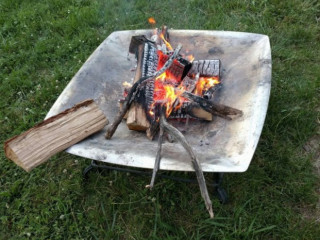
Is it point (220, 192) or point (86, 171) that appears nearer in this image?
point (220, 192)

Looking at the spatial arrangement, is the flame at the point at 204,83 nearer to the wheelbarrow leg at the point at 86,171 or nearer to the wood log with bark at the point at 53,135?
the wood log with bark at the point at 53,135

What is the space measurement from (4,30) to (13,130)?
1.68 metres

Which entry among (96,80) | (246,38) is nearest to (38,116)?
(96,80)

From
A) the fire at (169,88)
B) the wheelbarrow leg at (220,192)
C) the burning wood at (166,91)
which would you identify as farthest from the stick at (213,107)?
the wheelbarrow leg at (220,192)

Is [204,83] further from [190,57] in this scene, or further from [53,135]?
[53,135]

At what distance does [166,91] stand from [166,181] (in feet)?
2.43

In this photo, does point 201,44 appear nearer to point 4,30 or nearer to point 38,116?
point 38,116

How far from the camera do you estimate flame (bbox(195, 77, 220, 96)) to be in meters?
2.52

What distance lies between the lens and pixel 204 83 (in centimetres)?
255

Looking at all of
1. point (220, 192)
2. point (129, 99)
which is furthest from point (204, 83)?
point (220, 192)

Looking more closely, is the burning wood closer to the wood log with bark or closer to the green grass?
the wood log with bark

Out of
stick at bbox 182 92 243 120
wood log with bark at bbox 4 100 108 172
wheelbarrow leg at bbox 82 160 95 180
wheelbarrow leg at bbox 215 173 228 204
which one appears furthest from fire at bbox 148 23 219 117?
wheelbarrow leg at bbox 82 160 95 180

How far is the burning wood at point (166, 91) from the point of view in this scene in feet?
7.45

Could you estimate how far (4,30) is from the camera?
4.23 metres
